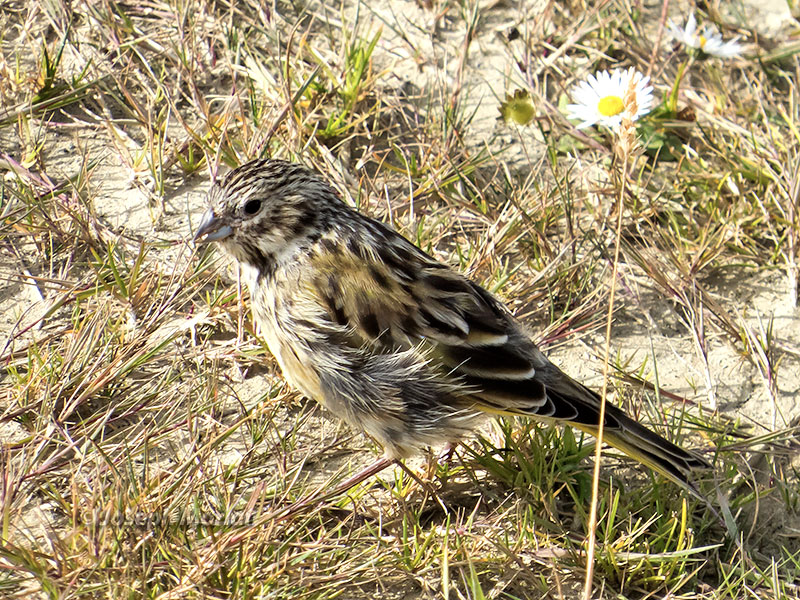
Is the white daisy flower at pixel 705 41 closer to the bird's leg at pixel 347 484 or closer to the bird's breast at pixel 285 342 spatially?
the bird's breast at pixel 285 342

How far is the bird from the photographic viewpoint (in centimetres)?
426

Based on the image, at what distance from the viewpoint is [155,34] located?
19.5 ft

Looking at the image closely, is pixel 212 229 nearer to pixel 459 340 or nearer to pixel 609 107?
pixel 459 340

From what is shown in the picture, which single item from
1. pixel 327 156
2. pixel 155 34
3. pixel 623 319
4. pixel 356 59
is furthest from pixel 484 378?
pixel 155 34

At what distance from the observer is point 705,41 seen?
6438 mm

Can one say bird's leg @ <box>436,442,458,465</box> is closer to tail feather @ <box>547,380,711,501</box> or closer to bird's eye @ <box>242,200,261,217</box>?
tail feather @ <box>547,380,711,501</box>

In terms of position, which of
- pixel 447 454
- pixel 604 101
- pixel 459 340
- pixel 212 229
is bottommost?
pixel 447 454

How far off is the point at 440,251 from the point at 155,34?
2092 millimetres

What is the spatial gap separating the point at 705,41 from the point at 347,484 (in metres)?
3.81

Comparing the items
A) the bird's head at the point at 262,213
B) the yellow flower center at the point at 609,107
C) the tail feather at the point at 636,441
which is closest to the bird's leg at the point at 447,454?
the tail feather at the point at 636,441

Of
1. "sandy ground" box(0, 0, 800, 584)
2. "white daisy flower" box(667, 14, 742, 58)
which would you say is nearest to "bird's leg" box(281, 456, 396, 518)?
"sandy ground" box(0, 0, 800, 584)

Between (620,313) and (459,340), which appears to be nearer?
(459,340)

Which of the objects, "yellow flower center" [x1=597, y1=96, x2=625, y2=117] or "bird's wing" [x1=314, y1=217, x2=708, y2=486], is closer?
"bird's wing" [x1=314, y1=217, x2=708, y2=486]

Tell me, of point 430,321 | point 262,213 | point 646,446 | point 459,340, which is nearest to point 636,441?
point 646,446
